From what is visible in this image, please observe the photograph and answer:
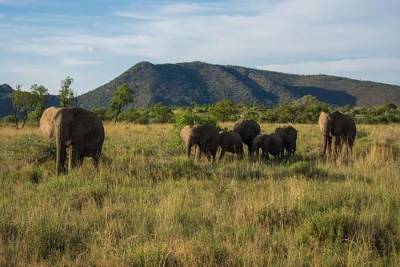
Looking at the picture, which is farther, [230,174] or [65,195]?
[230,174]

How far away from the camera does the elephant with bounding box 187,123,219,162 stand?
57.3 feet

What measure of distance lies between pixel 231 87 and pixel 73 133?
137 metres

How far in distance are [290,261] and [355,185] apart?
189 inches

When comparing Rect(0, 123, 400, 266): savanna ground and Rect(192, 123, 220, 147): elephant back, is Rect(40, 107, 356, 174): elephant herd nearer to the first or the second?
Rect(192, 123, 220, 147): elephant back

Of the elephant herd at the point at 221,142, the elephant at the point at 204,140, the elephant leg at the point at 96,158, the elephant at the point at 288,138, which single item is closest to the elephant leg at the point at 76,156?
the elephant leg at the point at 96,158

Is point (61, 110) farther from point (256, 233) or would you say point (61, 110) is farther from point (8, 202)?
point (256, 233)

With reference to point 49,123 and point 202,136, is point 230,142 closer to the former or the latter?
point 202,136

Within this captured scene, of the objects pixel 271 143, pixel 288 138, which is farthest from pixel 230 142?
pixel 288 138

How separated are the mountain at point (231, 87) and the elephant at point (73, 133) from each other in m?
109

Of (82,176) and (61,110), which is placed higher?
(61,110)

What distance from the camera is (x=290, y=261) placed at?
5438 mm

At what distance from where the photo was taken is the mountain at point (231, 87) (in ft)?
433

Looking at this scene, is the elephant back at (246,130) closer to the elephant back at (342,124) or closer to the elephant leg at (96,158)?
the elephant back at (342,124)

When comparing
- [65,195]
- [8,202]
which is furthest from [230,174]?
[8,202]
